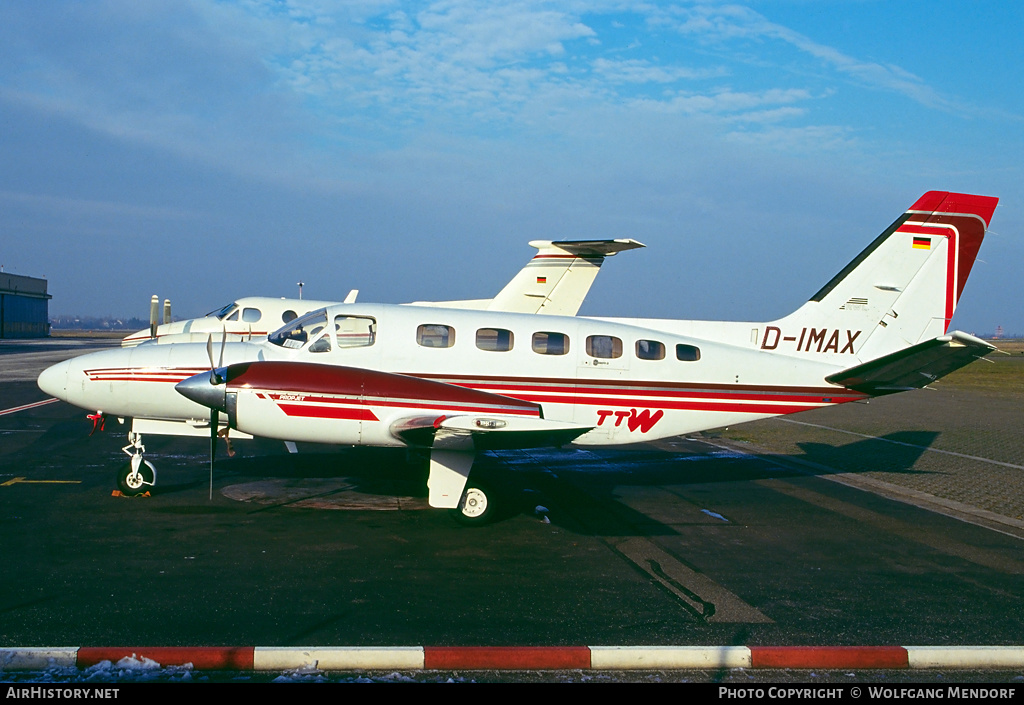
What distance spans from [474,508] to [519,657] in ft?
15.2

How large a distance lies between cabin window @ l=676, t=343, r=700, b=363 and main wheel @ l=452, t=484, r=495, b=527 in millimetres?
4096

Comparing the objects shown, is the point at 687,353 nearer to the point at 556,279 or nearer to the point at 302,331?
the point at 302,331

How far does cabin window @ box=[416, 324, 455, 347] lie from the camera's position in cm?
1162

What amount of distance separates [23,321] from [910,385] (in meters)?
104

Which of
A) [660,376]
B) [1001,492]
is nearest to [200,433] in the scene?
[660,376]

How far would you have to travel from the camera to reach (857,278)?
13.7 metres

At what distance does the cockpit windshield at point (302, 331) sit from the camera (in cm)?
1145

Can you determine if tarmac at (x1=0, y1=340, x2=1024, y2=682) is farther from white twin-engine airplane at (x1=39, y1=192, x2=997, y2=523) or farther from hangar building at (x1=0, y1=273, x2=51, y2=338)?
hangar building at (x1=0, y1=273, x2=51, y2=338)

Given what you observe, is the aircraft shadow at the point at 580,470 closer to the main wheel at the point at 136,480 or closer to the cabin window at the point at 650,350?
the main wheel at the point at 136,480

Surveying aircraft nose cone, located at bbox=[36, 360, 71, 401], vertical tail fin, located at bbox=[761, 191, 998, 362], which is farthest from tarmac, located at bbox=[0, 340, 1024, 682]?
vertical tail fin, located at bbox=[761, 191, 998, 362]

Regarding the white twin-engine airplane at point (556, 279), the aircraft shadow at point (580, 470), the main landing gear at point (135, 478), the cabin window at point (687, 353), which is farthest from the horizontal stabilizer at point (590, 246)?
the main landing gear at point (135, 478)

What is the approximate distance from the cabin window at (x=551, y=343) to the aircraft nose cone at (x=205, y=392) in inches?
184

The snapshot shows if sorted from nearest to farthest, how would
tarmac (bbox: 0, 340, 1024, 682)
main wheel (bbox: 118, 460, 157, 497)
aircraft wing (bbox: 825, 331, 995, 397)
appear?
tarmac (bbox: 0, 340, 1024, 682) → main wheel (bbox: 118, 460, 157, 497) → aircraft wing (bbox: 825, 331, 995, 397)

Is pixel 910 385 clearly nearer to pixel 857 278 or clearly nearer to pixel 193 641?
pixel 857 278
